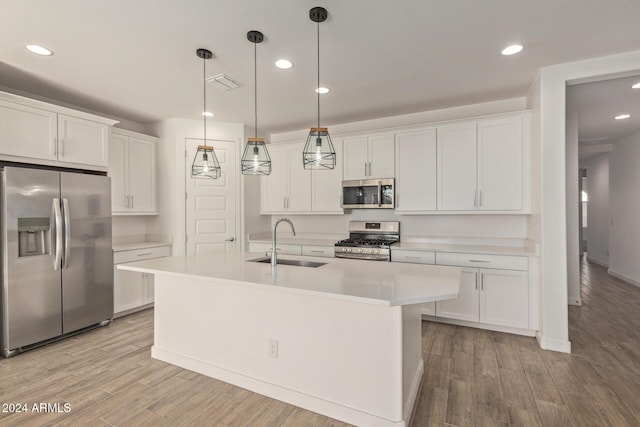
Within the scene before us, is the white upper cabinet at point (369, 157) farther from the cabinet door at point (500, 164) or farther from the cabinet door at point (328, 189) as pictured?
the cabinet door at point (500, 164)

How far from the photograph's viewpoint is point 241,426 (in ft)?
6.33

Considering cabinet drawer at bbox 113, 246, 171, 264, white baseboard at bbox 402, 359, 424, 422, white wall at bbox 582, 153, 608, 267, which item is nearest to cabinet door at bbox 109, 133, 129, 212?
cabinet drawer at bbox 113, 246, 171, 264

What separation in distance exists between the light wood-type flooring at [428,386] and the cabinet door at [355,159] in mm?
2154

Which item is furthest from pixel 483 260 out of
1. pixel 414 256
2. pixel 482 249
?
pixel 414 256

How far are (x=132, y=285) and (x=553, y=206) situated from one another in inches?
187

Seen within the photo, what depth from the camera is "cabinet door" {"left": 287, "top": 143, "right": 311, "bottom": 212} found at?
4695 millimetres

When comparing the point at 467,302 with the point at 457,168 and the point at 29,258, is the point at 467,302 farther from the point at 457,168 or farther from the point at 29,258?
the point at 29,258

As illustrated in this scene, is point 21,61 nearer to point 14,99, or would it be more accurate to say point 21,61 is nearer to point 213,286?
point 14,99

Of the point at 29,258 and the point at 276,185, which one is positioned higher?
the point at 276,185

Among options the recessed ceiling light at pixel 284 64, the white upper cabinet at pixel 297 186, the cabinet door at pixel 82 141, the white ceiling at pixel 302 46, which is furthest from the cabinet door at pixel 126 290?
the recessed ceiling light at pixel 284 64

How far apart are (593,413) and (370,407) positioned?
1.46 meters

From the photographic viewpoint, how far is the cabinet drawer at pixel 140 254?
12.5 ft

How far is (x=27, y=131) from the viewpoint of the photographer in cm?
301

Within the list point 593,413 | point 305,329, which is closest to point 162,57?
point 305,329
